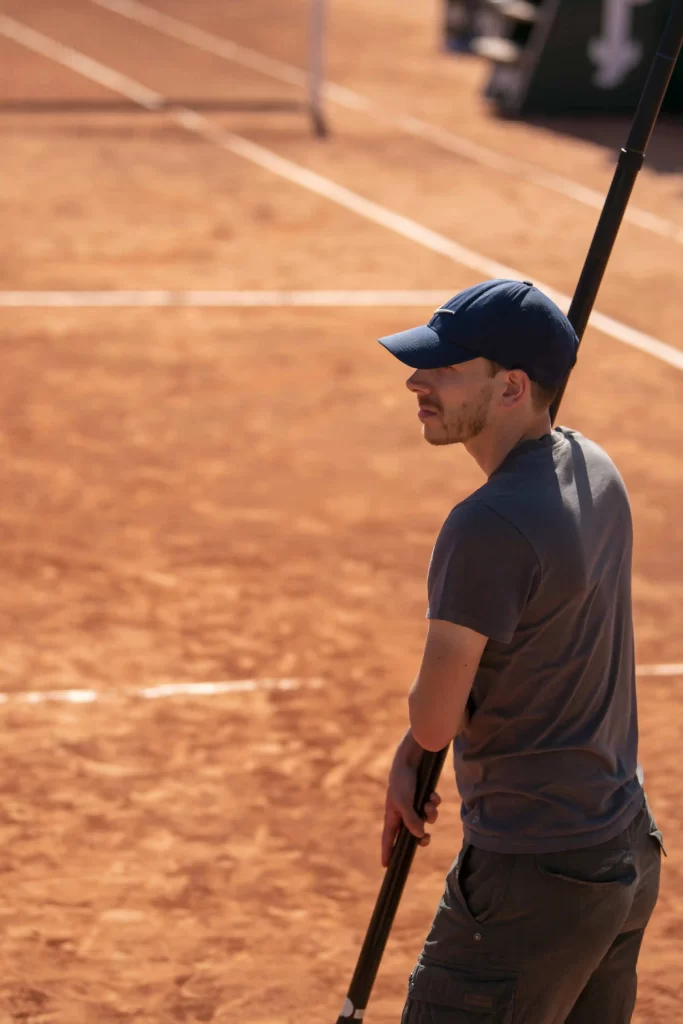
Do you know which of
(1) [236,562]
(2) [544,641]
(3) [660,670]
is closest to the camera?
(2) [544,641]

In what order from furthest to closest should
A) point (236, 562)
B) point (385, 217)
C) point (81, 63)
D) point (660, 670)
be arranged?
point (81, 63), point (385, 217), point (236, 562), point (660, 670)

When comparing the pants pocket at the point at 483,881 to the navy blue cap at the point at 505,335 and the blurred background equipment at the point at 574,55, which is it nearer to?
the navy blue cap at the point at 505,335

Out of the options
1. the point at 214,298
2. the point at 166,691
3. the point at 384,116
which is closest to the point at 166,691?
the point at 166,691

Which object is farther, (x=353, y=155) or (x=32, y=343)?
(x=353, y=155)

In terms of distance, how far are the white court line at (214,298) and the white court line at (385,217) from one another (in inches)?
40.5

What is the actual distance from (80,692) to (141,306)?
5.53 m

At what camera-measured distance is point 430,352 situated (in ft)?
9.82

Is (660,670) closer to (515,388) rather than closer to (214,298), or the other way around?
(515,388)

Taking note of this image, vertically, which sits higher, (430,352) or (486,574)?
(430,352)

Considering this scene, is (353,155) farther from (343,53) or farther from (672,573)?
(672,573)

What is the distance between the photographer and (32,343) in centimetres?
1015

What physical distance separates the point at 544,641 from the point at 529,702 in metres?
0.14

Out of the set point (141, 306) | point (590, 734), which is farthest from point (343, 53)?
point (590, 734)

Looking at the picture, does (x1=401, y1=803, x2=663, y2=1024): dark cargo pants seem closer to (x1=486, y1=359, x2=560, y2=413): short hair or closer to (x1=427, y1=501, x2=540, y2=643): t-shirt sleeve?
(x1=427, y1=501, x2=540, y2=643): t-shirt sleeve
